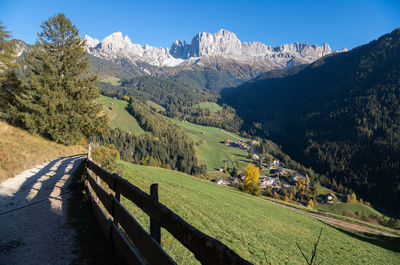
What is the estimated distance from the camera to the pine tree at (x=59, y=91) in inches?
967

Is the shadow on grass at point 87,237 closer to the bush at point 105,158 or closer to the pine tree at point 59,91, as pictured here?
the bush at point 105,158

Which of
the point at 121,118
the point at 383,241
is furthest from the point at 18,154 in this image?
the point at 121,118

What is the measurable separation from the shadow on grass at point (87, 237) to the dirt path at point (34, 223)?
200mm

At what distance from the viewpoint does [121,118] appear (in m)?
161

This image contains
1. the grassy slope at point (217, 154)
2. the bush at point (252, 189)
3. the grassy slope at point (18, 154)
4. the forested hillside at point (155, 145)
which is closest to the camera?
the grassy slope at point (18, 154)

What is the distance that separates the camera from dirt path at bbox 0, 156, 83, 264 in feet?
16.1

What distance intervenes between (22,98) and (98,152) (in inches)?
679

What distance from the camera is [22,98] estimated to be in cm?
2509

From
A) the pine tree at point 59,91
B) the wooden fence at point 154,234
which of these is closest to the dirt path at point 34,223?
the wooden fence at point 154,234

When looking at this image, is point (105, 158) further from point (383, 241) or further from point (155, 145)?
point (155, 145)

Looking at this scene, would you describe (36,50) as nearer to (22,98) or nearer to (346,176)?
(22,98)

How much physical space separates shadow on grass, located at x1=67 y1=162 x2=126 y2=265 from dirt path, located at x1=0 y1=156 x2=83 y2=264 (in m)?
0.20

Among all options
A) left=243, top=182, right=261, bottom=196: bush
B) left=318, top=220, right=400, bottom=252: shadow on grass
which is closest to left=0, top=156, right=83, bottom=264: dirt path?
left=318, top=220, right=400, bottom=252: shadow on grass

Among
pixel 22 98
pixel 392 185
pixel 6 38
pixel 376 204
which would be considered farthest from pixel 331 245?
pixel 392 185
